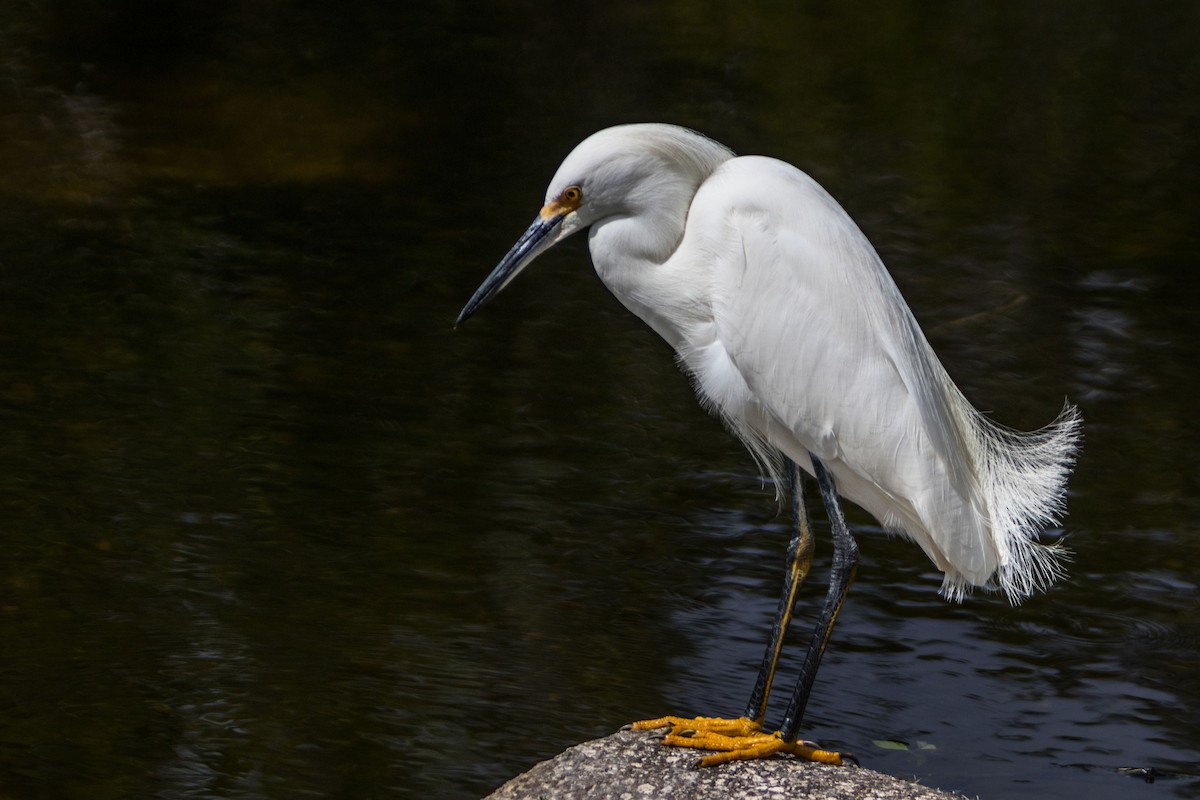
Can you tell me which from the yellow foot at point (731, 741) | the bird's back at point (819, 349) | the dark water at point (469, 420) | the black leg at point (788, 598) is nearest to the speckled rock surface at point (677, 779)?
the yellow foot at point (731, 741)

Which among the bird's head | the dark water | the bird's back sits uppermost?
the bird's head

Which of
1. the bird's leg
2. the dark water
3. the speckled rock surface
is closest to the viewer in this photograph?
the speckled rock surface

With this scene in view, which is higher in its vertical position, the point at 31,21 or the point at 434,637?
the point at 31,21

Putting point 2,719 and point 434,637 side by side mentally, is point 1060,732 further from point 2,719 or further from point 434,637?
point 2,719

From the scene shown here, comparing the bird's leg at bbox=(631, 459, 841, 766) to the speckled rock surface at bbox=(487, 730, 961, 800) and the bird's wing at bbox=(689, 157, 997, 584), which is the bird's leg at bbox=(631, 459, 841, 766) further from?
the bird's wing at bbox=(689, 157, 997, 584)

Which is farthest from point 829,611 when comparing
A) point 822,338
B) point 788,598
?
point 822,338

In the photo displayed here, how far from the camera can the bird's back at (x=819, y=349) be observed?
9.93ft

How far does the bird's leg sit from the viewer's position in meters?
3.07

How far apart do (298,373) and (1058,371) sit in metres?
3.06

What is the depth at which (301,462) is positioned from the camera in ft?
17.1

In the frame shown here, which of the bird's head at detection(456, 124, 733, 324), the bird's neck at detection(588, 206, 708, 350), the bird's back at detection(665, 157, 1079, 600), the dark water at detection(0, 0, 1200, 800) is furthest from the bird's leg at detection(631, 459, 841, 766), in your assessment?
the dark water at detection(0, 0, 1200, 800)

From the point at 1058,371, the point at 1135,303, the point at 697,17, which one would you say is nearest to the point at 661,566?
the point at 1058,371

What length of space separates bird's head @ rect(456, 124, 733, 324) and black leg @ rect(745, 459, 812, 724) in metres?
0.68

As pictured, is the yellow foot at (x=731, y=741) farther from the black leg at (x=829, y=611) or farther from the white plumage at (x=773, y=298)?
the white plumage at (x=773, y=298)
